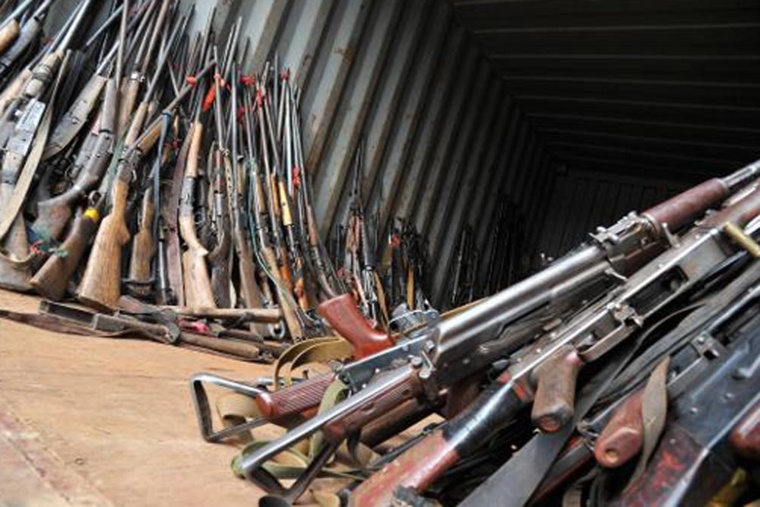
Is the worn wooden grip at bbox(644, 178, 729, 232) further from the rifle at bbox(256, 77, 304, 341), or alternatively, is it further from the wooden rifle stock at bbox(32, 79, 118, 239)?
the wooden rifle stock at bbox(32, 79, 118, 239)

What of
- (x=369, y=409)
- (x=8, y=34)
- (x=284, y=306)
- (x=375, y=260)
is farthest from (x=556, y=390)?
(x=375, y=260)

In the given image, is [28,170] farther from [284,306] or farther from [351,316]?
[351,316]

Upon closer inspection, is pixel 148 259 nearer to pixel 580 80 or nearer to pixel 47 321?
pixel 47 321

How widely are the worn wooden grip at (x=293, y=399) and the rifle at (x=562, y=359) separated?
1.27 ft

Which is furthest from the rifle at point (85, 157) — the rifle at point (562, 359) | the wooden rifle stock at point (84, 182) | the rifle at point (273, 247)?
the rifle at point (562, 359)

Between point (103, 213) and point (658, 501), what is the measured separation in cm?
309

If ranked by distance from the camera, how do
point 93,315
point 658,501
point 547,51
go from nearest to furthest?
point 658,501 < point 93,315 < point 547,51

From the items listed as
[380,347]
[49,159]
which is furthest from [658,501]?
[49,159]

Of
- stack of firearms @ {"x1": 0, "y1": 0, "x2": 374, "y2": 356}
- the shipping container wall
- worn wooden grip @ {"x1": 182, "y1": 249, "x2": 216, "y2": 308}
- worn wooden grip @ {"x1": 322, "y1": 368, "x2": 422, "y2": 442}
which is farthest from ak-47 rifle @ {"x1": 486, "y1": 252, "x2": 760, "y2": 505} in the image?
the shipping container wall

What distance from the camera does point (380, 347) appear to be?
1.72 metres

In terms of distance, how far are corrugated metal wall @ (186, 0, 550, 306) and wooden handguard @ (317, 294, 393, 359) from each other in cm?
357

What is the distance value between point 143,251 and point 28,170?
28.5 inches

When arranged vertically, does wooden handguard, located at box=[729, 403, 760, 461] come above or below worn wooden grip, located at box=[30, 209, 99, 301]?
above

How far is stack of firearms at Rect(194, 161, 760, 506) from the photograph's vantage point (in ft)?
3.42
